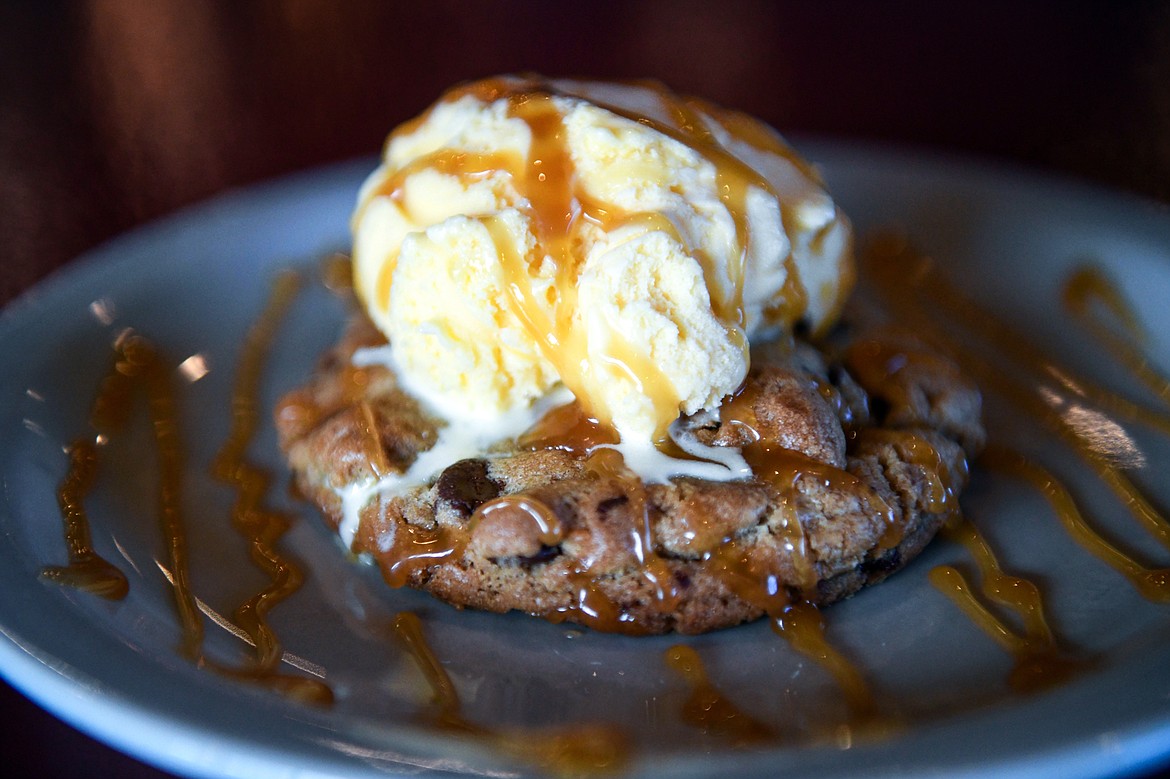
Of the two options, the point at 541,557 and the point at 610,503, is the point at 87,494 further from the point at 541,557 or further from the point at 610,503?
the point at 610,503

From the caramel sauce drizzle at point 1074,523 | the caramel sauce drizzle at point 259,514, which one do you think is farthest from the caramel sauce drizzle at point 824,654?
the caramel sauce drizzle at point 259,514

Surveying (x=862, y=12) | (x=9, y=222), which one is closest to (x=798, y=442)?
(x=9, y=222)

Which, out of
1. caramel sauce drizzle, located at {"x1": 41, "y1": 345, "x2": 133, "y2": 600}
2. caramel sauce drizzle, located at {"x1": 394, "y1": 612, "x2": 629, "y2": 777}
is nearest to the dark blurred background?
caramel sauce drizzle, located at {"x1": 41, "y1": 345, "x2": 133, "y2": 600}

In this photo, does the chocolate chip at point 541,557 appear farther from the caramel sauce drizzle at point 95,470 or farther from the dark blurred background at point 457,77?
the dark blurred background at point 457,77

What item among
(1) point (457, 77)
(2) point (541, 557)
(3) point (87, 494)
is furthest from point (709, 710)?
(1) point (457, 77)

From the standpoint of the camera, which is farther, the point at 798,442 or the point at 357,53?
the point at 357,53

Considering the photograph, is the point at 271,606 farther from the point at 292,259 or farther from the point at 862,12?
the point at 862,12

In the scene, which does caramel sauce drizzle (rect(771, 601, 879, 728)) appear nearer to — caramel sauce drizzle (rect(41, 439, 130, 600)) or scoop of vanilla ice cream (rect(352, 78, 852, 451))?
scoop of vanilla ice cream (rect(352, 78, 852, 451))
